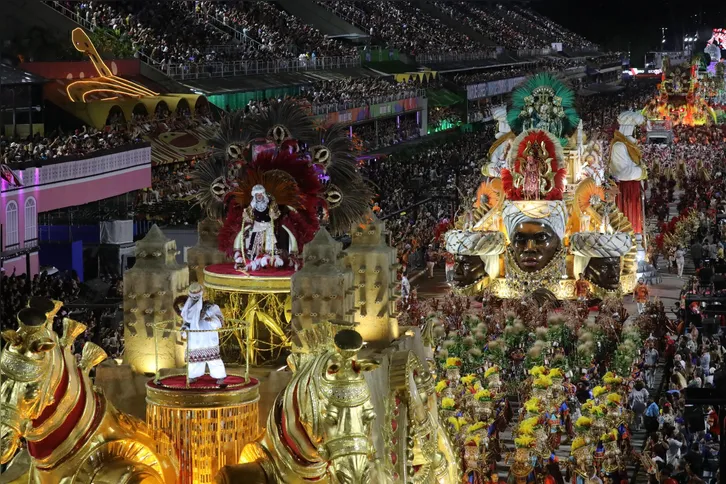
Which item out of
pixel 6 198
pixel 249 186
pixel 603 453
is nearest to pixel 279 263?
pixel 249 186

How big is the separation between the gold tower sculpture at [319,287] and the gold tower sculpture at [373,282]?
1.21 meters

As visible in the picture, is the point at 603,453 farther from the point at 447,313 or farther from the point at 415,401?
the point at 447,313

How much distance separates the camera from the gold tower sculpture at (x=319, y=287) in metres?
11.2

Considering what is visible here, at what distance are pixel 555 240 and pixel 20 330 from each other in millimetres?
21821

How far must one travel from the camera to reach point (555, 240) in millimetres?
30562

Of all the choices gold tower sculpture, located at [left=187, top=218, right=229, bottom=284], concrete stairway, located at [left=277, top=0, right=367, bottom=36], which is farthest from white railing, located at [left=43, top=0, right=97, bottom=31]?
gold tower sculpture, located at [left=187, top=218, right=229, bottom=284]

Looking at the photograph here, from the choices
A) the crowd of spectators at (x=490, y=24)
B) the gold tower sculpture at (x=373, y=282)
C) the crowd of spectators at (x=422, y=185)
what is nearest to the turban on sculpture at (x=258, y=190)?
the gold tower sculpture at (x=373, y=282)

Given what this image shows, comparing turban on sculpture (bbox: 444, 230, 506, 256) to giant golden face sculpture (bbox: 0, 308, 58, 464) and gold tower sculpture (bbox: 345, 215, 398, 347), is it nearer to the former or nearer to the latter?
gold tower sculpture (bbox: 345, 215, 398, 347)

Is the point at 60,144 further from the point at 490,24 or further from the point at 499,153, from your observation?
the point at 490,24

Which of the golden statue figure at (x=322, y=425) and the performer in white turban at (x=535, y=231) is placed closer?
the golden statue figure at (x=322, y=425)

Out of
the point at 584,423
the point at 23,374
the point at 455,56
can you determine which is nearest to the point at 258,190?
the point at 23,374

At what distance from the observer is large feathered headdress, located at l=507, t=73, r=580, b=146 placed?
109ft

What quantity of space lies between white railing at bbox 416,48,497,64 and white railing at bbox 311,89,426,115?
8117mm

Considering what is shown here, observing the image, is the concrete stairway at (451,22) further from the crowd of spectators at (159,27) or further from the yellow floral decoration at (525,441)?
the yellow floral decoration at (525,441)
